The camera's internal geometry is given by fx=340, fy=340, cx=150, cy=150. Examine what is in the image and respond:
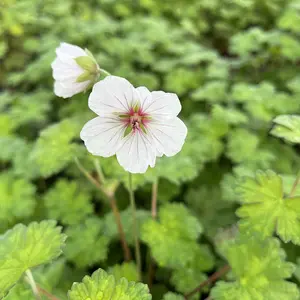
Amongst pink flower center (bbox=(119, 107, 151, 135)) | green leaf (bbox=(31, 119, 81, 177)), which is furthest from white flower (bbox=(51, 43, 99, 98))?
green leaf (bbox=(31, 119, 81, 177))

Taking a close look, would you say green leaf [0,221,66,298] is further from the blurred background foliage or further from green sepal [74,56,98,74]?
green sepal [74,56,98,74]

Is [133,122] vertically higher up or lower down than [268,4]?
higher up

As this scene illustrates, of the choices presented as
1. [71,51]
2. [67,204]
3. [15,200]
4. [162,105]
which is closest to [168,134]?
[162,105]

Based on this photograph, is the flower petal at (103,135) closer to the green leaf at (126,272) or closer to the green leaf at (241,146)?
the green leaf at (126,272)

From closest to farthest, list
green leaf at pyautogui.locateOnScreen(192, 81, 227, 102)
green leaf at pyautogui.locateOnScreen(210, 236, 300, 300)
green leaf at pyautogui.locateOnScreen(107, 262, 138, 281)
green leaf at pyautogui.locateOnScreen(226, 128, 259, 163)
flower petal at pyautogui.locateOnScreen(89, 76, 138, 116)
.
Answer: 1. flower petal at pyautogui.locateOnScreen(89, 76, 138, 116)
2. green leaf at pyautogui.locateOnScreen(210, 236, 300, 300)
3. green leaf at pyautogui.locateOnScreen(107, 262, 138, 281)
4. green leaf at pyautogui.locateOnScreen(226, 128, 259, 163)
5. green leaf at pyautogui.locateOnScreen(192, 81, 227, 102)

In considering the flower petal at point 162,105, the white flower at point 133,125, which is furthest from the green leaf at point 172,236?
the flower petal at point 162,105

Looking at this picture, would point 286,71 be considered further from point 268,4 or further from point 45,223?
point 45,223

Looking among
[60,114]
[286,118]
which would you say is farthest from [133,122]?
[60,114]
